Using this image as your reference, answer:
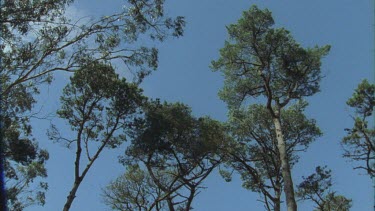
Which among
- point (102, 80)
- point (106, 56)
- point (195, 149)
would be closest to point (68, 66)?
point (106, 56)

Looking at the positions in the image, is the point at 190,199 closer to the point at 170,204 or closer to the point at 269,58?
the point at 170,204

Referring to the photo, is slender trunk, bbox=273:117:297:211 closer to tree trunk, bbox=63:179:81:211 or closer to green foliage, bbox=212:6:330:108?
green foliage, bbox=212:6:330:108

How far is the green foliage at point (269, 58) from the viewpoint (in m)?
18.5

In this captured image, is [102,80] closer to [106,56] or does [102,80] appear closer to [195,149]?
[106,56]

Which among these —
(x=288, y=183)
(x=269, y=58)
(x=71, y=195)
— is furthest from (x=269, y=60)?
(x=71, y=195)

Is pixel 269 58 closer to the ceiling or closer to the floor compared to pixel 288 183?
closer to the ceiling

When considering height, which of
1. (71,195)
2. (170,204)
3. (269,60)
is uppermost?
(269,60)

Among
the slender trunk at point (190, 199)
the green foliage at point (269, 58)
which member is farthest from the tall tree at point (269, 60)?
the slender trunk at point (190, 199)

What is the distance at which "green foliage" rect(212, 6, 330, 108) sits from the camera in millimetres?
18469

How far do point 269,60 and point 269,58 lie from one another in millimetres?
78

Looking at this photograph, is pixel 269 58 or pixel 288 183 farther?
pixel 269 58

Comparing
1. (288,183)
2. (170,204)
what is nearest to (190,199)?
(170,204)

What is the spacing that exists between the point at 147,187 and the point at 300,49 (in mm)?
9207

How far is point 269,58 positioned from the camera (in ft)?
61.2
